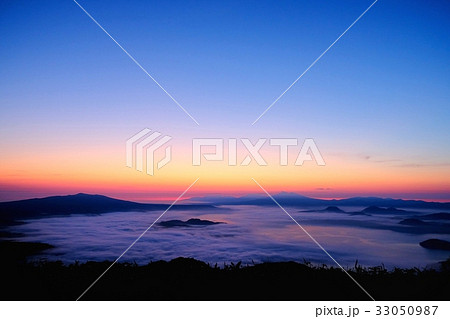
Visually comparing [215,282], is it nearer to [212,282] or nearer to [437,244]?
[212,282]

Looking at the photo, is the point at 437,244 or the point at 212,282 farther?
the point at 437,244

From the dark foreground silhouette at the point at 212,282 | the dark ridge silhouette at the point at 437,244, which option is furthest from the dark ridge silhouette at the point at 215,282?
the dark ridge silhouette at the point at 437,244

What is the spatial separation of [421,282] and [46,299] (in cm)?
602

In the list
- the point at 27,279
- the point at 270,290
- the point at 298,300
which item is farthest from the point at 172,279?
the point at 27,279

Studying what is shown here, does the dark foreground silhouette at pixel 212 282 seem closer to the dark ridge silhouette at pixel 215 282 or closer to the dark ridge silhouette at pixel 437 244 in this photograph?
the dark ridge silhouette at pixel 215 282

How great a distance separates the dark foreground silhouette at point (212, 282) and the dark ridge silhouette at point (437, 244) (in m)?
9.00

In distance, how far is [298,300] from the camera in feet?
15.0

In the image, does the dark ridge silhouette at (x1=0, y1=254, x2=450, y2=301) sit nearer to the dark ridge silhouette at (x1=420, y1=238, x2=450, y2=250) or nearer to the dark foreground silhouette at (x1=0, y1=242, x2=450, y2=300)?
the dark foreground silhouette at (x1=0, y1=242, x2=450, y2=300)

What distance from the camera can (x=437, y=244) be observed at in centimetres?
1323

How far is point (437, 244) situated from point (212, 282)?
12.9 meters

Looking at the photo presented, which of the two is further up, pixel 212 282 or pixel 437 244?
pixel 212 282

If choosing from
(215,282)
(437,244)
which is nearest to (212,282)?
(215,282)
